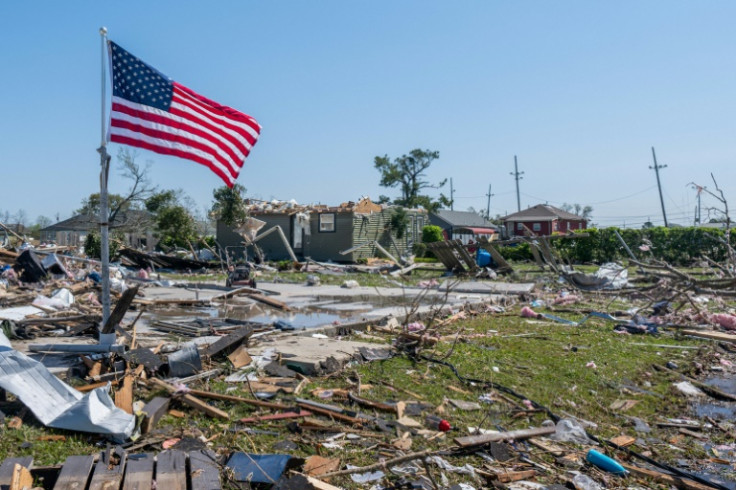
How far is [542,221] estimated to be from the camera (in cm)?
6056

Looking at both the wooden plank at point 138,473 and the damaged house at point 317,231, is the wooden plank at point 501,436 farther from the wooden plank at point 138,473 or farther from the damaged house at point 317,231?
the damaged house at point 317,231

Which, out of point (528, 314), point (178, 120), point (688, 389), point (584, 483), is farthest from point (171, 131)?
point (528, 314)

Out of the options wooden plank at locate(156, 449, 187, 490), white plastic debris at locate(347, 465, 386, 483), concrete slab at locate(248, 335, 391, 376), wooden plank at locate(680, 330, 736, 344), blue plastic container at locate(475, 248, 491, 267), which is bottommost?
white plastic debris at locate(347, 465, 386, 483)

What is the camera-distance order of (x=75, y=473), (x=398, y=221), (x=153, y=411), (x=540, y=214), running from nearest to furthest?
(x=75, y=473) < (x=153, y=411) < (x=398, y=221) < (x=540, y=214)

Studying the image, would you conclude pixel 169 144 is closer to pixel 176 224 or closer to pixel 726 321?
pixel 726 321

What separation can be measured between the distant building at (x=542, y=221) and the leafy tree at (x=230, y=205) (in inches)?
1215

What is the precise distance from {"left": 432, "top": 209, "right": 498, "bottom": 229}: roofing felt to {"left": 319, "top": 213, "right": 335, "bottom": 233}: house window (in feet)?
78.0

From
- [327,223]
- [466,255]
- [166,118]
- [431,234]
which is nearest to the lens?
[166,118]

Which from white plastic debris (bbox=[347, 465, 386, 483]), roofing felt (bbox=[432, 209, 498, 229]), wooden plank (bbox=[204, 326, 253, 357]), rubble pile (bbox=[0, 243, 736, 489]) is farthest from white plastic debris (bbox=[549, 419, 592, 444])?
roofing felt (bbox=[432, 209, 498, 229])

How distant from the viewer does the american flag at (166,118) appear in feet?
23.4

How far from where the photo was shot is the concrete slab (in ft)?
22.8

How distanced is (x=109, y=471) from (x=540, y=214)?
63.6 meters

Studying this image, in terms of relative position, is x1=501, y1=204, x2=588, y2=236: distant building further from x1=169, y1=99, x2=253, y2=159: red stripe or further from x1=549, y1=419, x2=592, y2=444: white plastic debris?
x1=549, y1=419, x2=592, y2=444: white plastic debris

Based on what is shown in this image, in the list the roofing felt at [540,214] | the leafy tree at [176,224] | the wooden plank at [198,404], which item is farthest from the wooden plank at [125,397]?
the roofing felt at [540,214]
